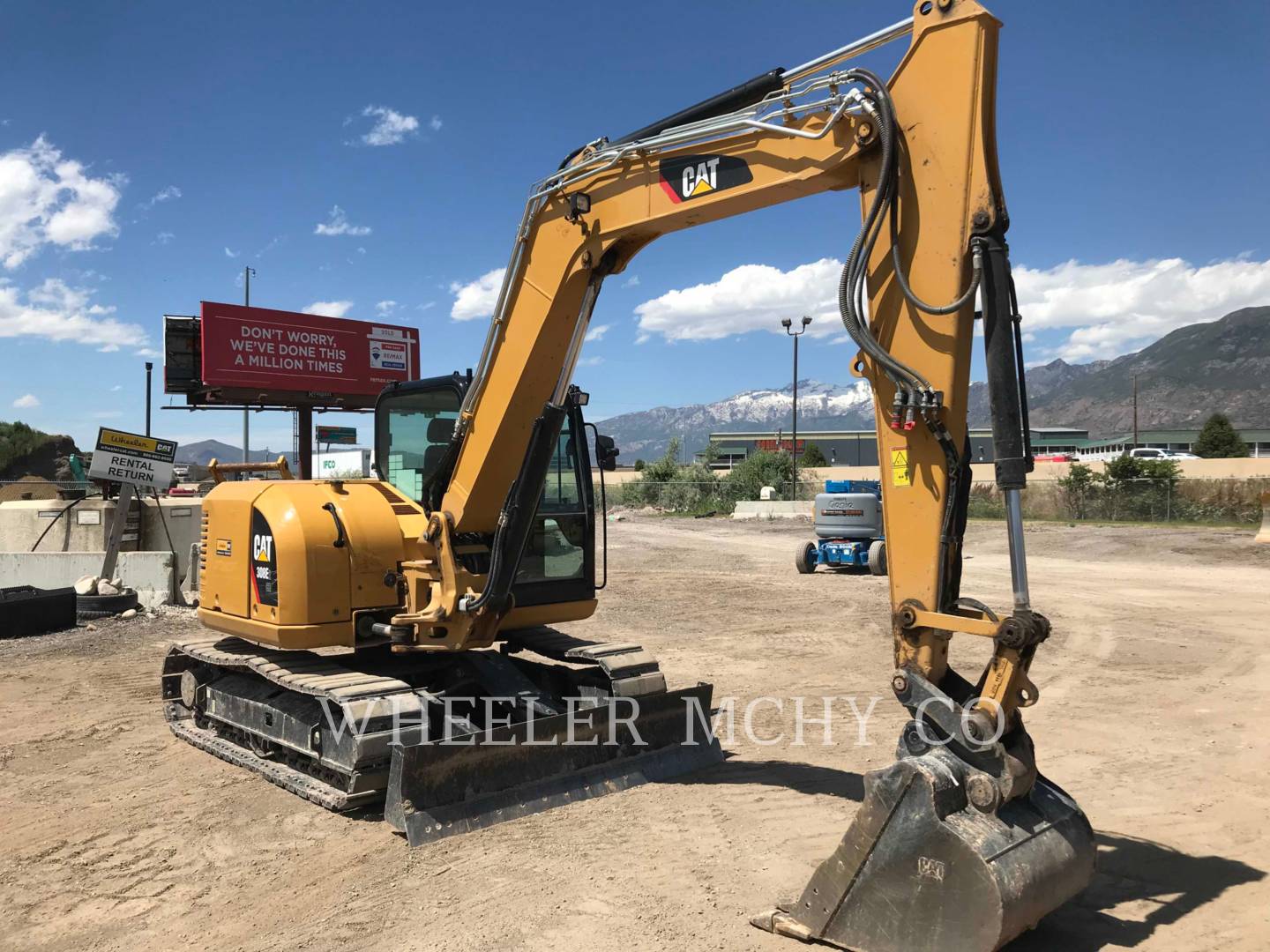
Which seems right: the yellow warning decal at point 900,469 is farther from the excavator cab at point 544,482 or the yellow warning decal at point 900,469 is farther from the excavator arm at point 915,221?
the excavator cab at point 544,482

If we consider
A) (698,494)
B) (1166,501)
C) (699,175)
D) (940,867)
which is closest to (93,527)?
(699,175)

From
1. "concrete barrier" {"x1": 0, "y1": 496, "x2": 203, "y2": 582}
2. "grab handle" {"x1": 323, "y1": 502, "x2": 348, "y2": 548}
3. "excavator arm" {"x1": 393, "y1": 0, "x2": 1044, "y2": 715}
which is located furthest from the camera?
"concrete barrier" {"x1": 0, "y1": 496, "x2": 203, "y2": 582}

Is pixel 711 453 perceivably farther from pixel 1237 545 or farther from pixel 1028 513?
pixel 1237 545

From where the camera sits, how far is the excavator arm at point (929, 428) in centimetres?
384

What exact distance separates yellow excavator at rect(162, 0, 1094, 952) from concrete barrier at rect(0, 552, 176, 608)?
20.2ft

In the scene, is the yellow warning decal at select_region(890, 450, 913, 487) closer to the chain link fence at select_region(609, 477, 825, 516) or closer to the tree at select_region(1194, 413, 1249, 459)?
the chain link fence at select_region(609, 477, 825, 516)

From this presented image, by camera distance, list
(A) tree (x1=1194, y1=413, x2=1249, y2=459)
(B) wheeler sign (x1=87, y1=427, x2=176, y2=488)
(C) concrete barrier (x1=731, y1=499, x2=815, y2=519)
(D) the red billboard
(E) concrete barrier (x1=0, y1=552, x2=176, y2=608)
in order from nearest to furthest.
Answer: (B) wheeler sign (x1=87, y1=427, x2=176, y2=488) → (E) concrete barrier (x1=0, y1=552, x2=176, y2=608) → (D) the red billboard → (C) concrete barrier (x1=731, y1=499, x2=815, y2=519) → (A) tree (x1=1194, y1=413, x2=1249, y2=459)

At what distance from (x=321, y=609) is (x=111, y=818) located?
172cm

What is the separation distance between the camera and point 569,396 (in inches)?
250

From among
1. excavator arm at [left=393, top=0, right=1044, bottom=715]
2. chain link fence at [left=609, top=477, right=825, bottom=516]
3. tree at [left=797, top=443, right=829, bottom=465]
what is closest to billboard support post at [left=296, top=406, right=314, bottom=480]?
chain link fence at [left=609, top=477, right=825, bottom=516]

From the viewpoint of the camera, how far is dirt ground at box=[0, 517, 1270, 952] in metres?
4.35

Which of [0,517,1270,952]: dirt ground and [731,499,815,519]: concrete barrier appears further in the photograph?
[731,499,815,519]: concrete barrier

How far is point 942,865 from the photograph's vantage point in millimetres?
3768

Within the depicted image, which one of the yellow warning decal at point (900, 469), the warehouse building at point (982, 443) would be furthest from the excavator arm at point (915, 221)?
the warehouse building at point (982, 443)
